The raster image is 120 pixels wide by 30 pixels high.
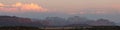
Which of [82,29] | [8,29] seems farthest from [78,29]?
[8,29]

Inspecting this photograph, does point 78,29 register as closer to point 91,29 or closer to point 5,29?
point 91,29

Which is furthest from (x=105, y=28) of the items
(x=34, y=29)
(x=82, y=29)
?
(x=34, y=29)

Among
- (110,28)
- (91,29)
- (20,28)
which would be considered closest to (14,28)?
(20,28)

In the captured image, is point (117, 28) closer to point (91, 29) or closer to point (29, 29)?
point (91, 29)

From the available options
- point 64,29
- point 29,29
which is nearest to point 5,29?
point 29,29

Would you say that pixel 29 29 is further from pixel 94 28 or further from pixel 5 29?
pixel 94 28

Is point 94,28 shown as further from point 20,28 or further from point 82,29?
point 20,28

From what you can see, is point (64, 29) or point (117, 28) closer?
point (64, 29)
